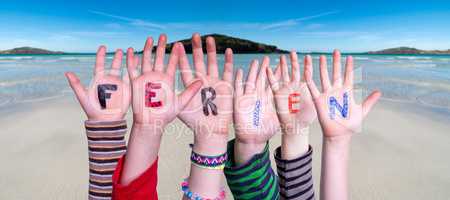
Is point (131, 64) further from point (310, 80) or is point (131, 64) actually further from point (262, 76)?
point (310, 80)

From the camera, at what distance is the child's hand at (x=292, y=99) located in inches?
46.6

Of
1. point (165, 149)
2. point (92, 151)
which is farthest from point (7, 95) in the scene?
point (92, 151)

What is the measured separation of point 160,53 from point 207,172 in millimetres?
428

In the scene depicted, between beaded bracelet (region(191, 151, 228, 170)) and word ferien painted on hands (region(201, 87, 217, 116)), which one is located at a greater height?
word ferien painted on hands (region(201, 87, 217, 116))

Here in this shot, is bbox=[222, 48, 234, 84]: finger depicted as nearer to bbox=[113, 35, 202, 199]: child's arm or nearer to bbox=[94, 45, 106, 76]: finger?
bbox=[113, 35, 202, 199]: child's arm

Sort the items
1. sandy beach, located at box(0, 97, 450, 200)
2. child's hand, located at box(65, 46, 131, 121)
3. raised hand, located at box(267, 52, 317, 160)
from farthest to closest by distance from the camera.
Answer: sandy beach, located at box(0, 97, 450, 200), child's hand, located at box(65, 46, 131, 121), raised hand, located at box(267, 52, 317, 160)

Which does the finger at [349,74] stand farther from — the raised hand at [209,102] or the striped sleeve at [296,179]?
the raised hand at [209,102]

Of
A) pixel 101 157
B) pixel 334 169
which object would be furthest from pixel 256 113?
pixel 101 157

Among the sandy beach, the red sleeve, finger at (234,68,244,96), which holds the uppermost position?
finger at (234,68,244,96)

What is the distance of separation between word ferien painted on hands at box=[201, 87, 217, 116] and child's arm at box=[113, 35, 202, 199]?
0.19 m

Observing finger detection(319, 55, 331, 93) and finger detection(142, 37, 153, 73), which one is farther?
finger detection(319, 55, 331, 93)

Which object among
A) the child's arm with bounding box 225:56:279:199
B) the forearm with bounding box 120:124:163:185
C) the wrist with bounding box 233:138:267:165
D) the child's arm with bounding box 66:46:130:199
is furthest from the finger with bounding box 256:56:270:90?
Result: the child's arm with bounding box 66:46:130:199

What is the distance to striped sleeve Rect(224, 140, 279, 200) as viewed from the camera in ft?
3.57

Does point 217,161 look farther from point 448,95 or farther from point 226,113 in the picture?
point 448,95
